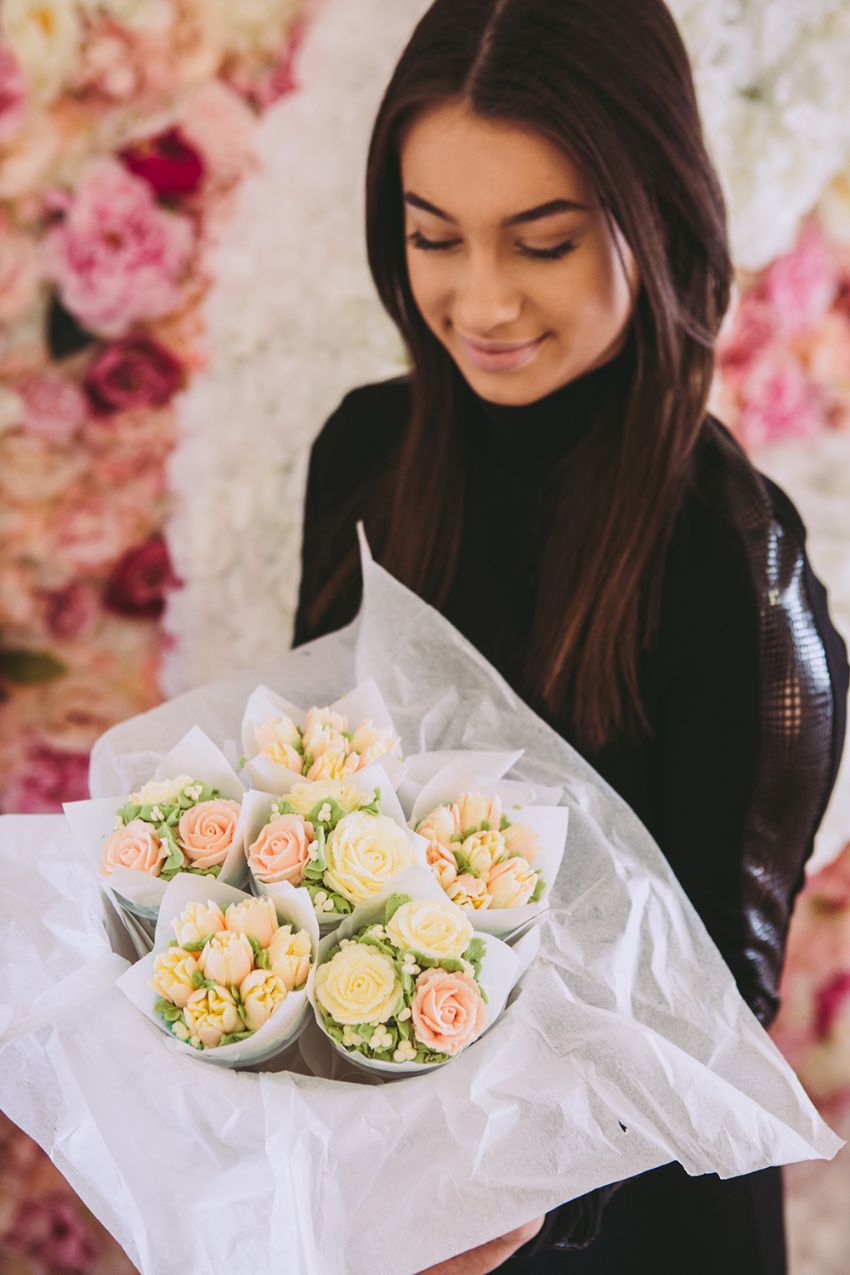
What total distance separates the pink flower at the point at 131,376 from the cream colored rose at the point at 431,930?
0.89m

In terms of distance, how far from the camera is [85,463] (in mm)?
1350

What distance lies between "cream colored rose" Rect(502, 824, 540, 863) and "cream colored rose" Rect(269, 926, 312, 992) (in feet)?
0.46

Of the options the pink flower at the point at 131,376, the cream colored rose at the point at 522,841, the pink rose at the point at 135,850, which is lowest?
the pink rose at the point at 135,850

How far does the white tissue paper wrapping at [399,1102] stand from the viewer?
1.95ft

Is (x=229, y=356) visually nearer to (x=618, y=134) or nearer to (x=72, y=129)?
(x=72, y=129)

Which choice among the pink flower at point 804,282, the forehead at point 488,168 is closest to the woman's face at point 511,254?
the forehead at point 488,168

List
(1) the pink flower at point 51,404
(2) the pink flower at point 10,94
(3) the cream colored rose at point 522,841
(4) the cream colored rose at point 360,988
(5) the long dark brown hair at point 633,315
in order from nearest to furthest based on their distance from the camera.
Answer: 1. (4) the cream colored rose at point 360,988
2. (3) the cream colored rose at point 522,841
3. (5) the long dark brown hair at point 633,315
4. (2) the pink flower at point 10,94
5. (1) the pink flower at point 51,404

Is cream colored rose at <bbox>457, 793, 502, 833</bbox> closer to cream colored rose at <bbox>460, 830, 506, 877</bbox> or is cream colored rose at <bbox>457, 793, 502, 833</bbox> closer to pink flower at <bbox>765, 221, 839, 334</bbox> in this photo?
cream colored rose at <bbox>460, 830, 506, 877</bbox>

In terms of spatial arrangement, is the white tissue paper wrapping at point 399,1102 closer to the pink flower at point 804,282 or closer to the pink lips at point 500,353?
the pink lips at point 500,353

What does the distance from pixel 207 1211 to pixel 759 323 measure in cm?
115

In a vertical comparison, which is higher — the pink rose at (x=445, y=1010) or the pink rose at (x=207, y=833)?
the pink rose at (x=207, y=833)

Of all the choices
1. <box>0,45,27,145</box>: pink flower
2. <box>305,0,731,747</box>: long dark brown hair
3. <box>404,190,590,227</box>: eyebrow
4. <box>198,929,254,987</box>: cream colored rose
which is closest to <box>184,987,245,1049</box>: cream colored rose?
<box>198,929,254,987</box>: cream colored rose

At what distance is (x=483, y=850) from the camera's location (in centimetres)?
66

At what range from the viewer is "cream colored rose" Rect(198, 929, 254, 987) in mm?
587
